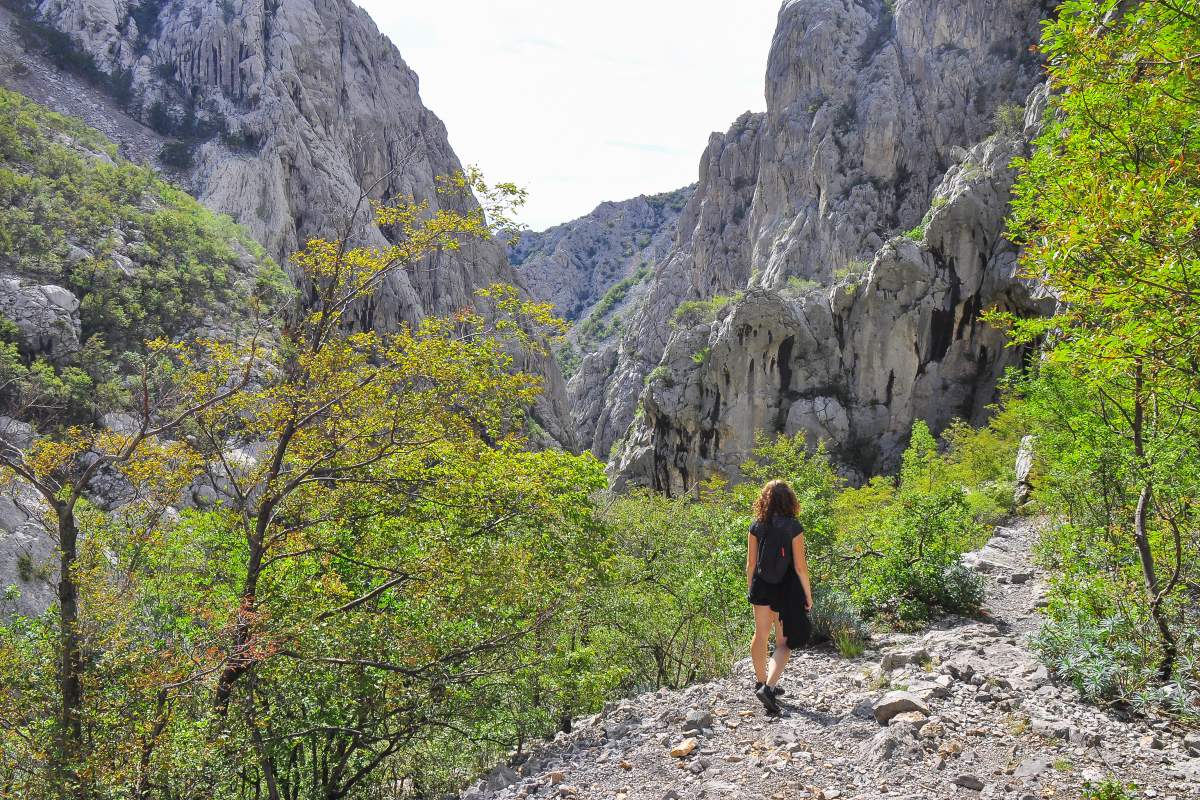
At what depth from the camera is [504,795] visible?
6.30 metres

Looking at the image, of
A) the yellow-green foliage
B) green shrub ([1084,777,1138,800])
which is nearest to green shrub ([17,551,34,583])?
the yellow-green foliage

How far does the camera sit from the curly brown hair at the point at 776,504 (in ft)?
19.4

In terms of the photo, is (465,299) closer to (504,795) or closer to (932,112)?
(932,112)

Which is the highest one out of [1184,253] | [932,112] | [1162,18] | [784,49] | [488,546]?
[784,49]

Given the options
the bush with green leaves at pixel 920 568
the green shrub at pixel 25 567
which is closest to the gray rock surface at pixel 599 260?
the green shrub at pixel 25 567

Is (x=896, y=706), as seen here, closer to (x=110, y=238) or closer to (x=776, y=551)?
(x=776, y=551)

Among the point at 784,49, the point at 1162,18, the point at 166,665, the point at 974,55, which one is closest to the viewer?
the point at 1162,18

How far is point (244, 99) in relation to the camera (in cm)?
6500

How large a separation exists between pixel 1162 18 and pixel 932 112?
74.3 m

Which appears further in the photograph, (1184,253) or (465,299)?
(465,299)

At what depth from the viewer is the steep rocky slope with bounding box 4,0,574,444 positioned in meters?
60.3

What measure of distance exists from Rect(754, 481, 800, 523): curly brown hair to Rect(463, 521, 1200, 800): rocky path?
1751 millimetres

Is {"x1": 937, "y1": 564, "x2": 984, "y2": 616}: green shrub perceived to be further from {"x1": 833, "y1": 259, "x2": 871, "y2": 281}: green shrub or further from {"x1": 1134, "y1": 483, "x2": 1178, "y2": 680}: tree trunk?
{"x1": 833, "y1": 259, "x2": 871, "y2": 281}: green shrub

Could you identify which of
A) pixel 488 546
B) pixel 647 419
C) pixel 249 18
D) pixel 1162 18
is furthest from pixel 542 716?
pixel 249 18
